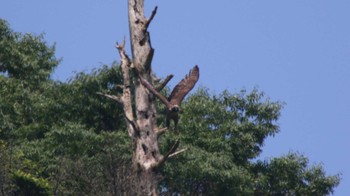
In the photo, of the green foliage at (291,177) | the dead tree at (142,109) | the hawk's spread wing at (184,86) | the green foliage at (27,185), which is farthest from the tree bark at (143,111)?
the green foliage at (291,177)

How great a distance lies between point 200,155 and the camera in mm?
41344

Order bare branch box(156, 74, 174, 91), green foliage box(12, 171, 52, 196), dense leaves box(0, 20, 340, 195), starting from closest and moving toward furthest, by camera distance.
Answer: bare branch box(156, 74, 174, 91) < green foliage box(12, 171, 52, 196) < dense leaves box(0, 20, 340, 195)

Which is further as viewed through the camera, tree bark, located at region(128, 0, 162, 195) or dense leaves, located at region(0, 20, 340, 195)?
dense leaves, located at region(0, 20, 340, 195)

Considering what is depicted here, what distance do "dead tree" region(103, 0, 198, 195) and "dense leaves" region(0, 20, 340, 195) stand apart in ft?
11.6

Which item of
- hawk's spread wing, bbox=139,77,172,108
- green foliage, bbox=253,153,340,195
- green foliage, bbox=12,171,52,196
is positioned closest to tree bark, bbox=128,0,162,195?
hawk's spread wing, bbox=139,77,172,108

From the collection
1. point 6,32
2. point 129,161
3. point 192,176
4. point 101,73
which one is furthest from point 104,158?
point 6,32

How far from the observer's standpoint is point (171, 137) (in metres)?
40.9

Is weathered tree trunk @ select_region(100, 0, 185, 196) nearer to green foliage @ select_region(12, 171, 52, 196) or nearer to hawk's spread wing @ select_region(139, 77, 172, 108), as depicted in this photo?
hawk's spread wing @ select_region(139, 77, 172, 108)

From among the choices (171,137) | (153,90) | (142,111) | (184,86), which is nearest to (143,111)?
(142,111)

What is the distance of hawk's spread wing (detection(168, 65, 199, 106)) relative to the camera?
33062 mm

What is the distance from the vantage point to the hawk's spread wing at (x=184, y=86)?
108 feet

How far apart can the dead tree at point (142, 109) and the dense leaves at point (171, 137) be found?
352 centimetres

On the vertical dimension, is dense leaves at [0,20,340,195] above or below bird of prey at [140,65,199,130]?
above

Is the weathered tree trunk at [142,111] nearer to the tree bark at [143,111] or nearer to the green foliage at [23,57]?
the tree bark at [143,111]
